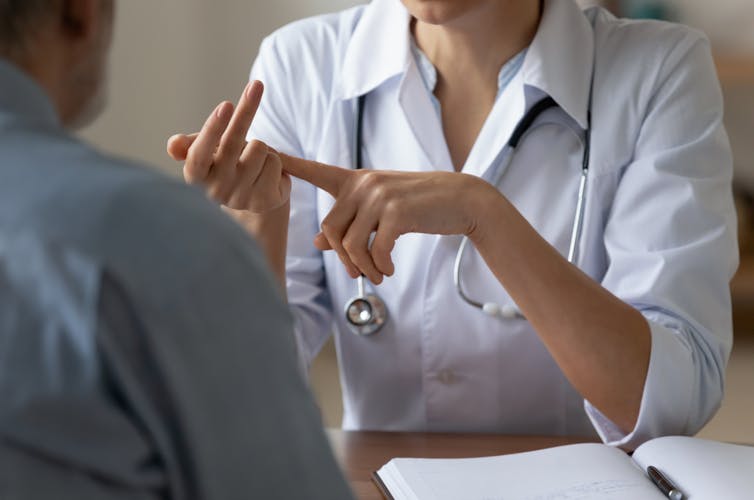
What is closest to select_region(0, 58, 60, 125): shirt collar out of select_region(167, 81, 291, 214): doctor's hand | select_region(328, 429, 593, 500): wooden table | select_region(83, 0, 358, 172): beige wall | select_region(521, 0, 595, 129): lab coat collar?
select_region(167, 81, 291, 214): doctor's hand

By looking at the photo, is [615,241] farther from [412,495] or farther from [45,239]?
[45,239]

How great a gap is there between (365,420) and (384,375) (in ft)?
0.26

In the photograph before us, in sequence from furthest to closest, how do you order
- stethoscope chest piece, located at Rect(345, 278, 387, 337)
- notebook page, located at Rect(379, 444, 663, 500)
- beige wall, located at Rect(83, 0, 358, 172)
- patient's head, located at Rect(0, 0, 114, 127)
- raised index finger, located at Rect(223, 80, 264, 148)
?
1. beige wall, located at Rect(83, 0, 358, 172)
2. stethoscope chest piece, located at Rect(345, 278, 387, 337)
3. raised index finger, located at Rect(223, 80, 264, 148)
4. notebook page, located at Rect(379, 444, 663, 500)
5. patient's head, located at Rect(0, 0, 114, 127)

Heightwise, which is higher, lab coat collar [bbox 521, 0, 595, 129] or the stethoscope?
lab coat collar [bbox 521, 0, 595, 129]

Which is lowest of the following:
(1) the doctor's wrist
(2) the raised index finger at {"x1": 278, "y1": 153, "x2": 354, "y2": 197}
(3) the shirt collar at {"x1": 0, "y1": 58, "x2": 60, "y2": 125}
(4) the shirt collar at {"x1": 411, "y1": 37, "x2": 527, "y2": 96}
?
(1) the doctor's wrist

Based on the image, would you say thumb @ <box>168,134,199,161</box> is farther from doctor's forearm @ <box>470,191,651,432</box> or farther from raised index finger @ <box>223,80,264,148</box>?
doctor's forearm @ <box>470,191,651,432</box>

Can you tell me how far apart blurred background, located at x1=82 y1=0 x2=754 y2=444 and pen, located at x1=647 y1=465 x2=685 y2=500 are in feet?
5.76

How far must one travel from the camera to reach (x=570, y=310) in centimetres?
126

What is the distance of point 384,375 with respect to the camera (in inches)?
58.9

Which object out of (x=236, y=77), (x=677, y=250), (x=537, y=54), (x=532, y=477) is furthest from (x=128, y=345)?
(x=236, y=77)

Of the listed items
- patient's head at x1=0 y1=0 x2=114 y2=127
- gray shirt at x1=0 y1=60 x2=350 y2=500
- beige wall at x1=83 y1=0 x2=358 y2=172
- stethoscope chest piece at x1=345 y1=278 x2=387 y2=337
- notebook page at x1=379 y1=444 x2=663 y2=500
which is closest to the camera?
gray shirt at x1=0 y1=60 x2=350 y2=500

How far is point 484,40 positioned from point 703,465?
0.66 m

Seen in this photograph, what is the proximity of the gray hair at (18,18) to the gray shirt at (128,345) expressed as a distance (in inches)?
2.7

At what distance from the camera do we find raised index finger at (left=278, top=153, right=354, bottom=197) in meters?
1.23
